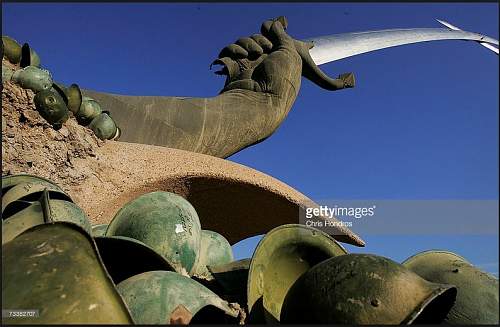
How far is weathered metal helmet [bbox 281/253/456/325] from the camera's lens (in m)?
2.22

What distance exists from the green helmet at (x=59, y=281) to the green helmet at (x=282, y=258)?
50.1 inches

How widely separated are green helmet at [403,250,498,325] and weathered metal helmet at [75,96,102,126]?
3.81 m

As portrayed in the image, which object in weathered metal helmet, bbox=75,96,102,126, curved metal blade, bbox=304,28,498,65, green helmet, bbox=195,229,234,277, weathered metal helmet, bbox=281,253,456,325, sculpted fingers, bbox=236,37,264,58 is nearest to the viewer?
weathered metal helmet, bbox=281,253,456,325

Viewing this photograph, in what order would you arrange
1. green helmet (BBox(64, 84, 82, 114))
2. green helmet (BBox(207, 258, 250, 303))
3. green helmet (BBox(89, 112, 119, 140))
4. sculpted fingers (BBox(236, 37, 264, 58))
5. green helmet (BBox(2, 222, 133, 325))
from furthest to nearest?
1. sculpted fingers (BBox(236, 37, 264, 58))
2. green helmet (BBox(89, 112, 119, 140))
3. green helmet (BBox(64, 84, 82, 114))
4. green helmet (BBox(207, 258, 250, 303))
5. green helmet (BBox(2, 222, 133, 325))

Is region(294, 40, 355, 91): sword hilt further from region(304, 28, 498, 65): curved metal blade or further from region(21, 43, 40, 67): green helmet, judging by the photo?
region(21, 43, 40, 67): green helmet

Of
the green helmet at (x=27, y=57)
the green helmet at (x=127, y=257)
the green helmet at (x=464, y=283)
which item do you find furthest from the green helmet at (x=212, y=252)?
the green helmet at (x=27, y=57)

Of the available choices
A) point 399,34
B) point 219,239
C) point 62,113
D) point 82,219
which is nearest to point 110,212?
point 62,113

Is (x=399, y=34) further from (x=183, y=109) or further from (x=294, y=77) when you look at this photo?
(x=183, y=109)

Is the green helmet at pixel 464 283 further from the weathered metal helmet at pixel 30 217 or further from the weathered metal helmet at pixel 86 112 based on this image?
the weathered metal helmet at pixel 86 112

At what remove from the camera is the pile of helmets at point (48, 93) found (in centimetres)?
495

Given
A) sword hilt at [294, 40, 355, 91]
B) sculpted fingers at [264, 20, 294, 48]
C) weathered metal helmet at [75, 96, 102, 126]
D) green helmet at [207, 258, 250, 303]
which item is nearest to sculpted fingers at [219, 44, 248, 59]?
sculpted fingers at [264, 20, 294, 48]

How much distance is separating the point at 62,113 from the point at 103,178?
31.3 inches

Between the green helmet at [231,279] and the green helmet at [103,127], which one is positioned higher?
the green helmet at [103,127]

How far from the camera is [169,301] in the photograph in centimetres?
233
